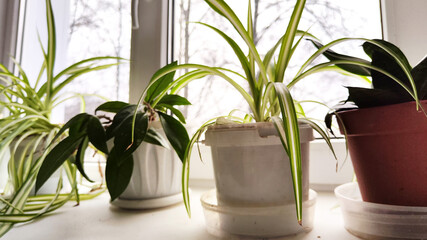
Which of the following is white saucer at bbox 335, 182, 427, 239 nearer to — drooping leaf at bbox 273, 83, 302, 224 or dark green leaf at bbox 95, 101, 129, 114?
drooping leaf at bbox 273, 83, 302, 224

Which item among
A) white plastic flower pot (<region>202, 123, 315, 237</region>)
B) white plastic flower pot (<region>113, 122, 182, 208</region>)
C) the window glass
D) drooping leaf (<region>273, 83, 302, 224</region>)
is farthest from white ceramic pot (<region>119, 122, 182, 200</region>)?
drooping leaf (<region>273, 83, 302, 224</region>)

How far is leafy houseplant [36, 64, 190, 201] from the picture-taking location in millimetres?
435

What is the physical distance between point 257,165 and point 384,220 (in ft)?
0.63

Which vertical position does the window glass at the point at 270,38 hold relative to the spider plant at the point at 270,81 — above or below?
above

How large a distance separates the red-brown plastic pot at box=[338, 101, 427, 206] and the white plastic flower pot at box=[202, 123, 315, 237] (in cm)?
10

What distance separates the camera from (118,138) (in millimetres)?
431

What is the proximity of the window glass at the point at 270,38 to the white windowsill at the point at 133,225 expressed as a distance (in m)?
0.23

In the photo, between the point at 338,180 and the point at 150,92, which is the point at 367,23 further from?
the point at 150,92

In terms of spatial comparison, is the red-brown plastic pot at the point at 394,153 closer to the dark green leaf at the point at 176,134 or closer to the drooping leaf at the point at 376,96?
the drooping leaf at the point at 376,96

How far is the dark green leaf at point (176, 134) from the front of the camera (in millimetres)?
506

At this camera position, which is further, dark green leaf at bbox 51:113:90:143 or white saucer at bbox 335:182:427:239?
dark green leaf at bbox 51:113:90:143

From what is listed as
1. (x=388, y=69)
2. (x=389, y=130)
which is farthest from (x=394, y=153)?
(x=388, y=69)

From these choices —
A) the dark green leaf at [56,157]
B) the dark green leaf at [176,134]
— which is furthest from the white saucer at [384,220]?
the dark green leaf at [56,157]

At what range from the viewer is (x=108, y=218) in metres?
0.53
